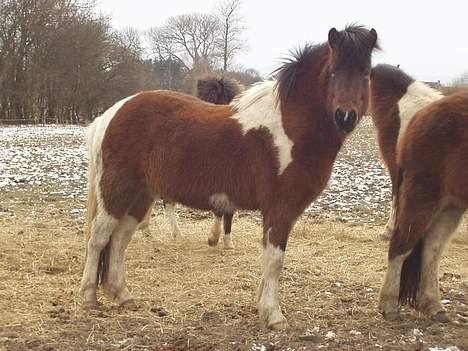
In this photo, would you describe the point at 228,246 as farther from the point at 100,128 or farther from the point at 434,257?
the point at 434,257

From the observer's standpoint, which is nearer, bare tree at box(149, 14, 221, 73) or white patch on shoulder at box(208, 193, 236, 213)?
white patch on shoulder at box(208, 193, 236, 213)

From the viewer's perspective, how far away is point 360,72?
12.0ft

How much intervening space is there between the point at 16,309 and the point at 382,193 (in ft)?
23.7

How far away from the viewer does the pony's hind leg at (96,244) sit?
14.3 ft

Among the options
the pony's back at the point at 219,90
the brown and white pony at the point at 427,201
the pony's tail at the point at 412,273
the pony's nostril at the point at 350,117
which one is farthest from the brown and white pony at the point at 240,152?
the pony's back at the point at 219,90

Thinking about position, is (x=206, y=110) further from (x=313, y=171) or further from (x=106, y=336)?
(x=106, y=336)

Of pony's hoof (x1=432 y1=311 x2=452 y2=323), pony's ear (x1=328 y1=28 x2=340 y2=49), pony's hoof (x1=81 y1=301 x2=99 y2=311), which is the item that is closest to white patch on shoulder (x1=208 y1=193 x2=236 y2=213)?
pony's hoof (x1=81 y1=301 x2=99 y2=311)

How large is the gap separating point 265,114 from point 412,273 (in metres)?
1.75

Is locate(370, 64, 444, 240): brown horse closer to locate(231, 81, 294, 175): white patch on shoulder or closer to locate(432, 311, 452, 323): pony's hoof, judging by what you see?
locate(432, 311, 452, 323): pony's hoof

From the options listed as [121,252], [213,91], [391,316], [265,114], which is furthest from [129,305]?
[213,91]

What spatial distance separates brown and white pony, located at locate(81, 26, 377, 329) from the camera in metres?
3.77

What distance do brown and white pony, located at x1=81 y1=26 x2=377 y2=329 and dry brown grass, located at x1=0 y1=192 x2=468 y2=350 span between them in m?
A: 0.31

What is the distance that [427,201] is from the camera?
3939 mm

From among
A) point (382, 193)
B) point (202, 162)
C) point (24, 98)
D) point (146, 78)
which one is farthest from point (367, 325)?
point (146, 78)
